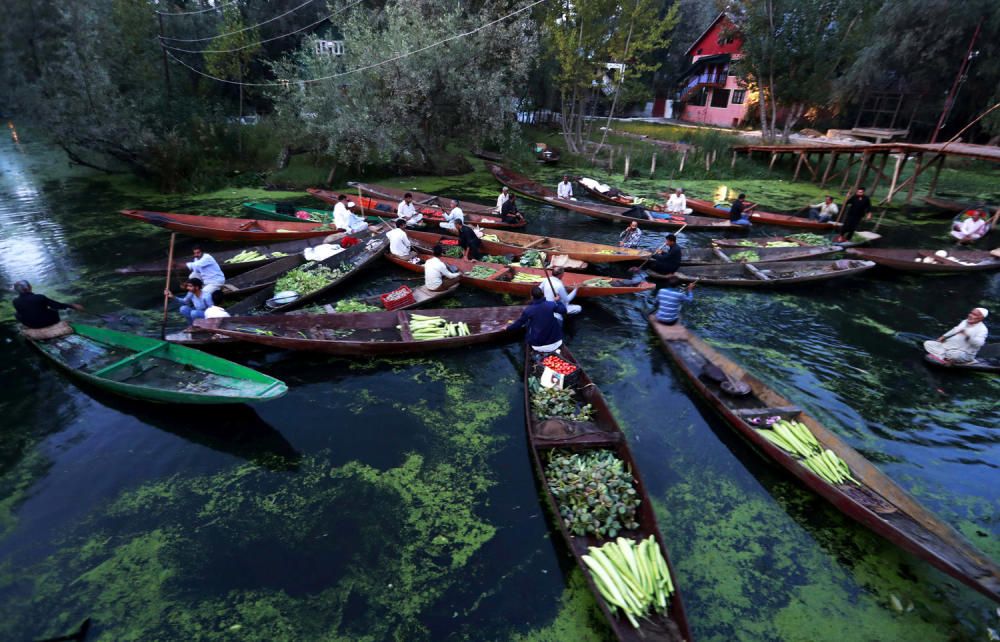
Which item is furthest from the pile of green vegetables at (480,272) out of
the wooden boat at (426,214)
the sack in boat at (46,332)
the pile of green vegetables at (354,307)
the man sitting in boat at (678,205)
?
the man sitting in boat at (678,205)

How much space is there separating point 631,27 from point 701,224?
46.5ft

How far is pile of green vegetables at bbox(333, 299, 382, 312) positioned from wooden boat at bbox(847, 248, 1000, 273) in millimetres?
15641

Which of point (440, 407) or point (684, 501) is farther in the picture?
point (440, 407)

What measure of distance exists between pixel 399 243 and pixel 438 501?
9.38 m

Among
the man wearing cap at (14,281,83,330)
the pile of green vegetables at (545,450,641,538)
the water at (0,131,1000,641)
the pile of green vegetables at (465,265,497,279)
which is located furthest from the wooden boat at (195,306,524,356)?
the pile of green vegetables at (545,450,641,538)

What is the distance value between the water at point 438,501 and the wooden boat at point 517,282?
1207mm

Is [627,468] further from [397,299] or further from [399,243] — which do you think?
[399,243]

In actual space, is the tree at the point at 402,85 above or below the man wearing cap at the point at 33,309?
above

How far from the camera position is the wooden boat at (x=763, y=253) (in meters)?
15.4

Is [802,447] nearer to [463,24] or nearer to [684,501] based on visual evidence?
[684,501]

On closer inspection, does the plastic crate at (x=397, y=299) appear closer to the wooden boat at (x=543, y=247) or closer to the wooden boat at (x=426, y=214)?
the wooden boat at (x=543, y=247)

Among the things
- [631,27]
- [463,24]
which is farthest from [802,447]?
[631,27]

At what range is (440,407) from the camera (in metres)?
9.12

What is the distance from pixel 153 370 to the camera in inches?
359
